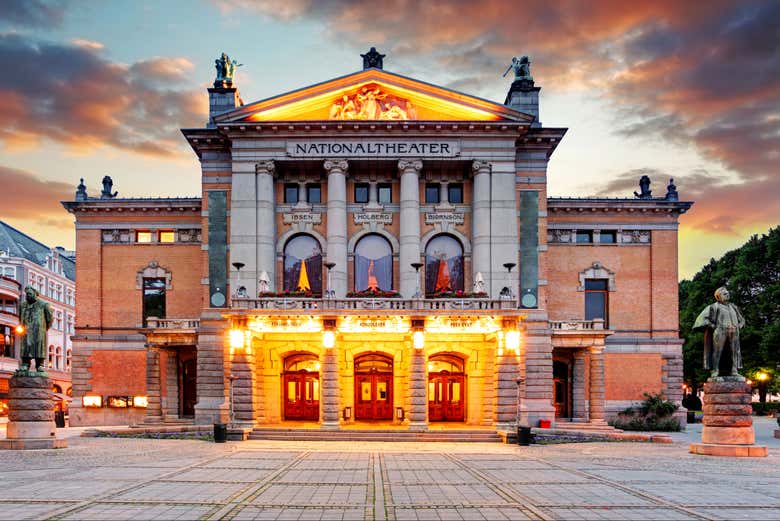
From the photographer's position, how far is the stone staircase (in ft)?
129

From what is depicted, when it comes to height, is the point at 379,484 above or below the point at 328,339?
below

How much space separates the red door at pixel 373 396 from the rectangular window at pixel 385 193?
34.3 ft

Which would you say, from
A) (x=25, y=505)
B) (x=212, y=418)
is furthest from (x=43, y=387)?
(x=25, y=505)

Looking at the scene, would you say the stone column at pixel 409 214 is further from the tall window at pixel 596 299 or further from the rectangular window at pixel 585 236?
the tall window at pixel 596 299

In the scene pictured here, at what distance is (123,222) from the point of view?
5238 cm

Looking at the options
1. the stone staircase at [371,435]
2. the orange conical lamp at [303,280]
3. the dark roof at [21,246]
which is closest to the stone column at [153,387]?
the orange conical lamp at [303,280]

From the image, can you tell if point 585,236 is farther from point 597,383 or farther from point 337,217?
point 337,217

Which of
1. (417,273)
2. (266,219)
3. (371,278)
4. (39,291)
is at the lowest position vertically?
(39,291)

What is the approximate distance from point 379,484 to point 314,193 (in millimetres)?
29578

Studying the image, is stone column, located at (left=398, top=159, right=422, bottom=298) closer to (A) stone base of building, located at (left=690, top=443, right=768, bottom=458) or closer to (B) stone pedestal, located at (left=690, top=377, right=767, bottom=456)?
(B) stone pedestal, located at (left=690, top=377, right=767, bottom=456)

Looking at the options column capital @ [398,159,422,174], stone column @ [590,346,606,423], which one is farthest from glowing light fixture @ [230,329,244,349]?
stone column @ [590,346,606,423]

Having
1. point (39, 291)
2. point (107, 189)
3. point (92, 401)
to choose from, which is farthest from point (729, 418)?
point (39, 291)

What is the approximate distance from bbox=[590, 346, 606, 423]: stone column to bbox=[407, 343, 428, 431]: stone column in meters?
11.5

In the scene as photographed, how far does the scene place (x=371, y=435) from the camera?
3950 centimetres
